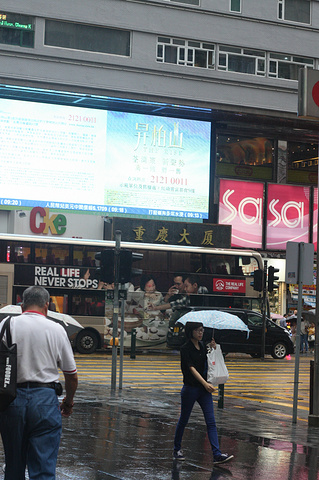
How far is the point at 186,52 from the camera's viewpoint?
122 ft

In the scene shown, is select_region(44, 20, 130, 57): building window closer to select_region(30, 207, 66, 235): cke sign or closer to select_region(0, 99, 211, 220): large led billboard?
select_region(0, 99, 211, 220): large led billboard

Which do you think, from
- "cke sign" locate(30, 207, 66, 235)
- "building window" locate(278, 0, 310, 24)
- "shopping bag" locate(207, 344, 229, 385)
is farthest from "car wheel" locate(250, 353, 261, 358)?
"shopping bag" locate(207, 344, 229, 385)

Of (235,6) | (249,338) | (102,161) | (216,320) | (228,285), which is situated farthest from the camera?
(235,6)

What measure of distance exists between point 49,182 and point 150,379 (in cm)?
1618

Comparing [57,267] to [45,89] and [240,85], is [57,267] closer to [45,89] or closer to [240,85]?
[45,89]

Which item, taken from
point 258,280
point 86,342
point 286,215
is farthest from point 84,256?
point 286,215

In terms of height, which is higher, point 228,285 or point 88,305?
point 228,285

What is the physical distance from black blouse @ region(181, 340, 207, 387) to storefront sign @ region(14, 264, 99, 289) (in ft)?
58.1

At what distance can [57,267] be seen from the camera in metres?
26.8

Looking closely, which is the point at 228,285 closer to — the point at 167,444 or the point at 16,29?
the point at 16,29

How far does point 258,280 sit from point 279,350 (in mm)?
3266

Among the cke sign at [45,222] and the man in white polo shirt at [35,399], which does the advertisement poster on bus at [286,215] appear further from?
the man in white polo shirt at [35,399]

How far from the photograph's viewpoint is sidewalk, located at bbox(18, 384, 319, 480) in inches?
313

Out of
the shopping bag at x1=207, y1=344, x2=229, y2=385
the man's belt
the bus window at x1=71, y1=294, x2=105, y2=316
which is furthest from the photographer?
the bus window at x1=71, y1=294, x2=105, y2=316
